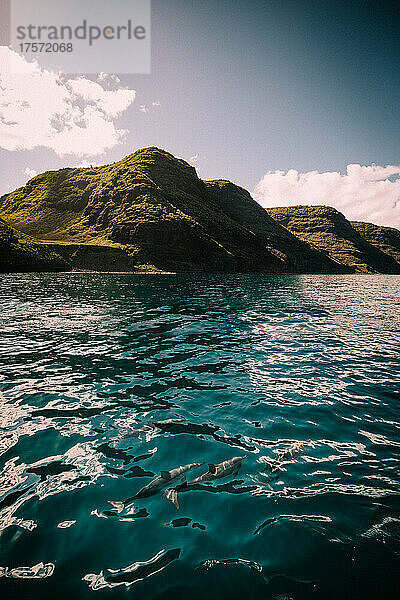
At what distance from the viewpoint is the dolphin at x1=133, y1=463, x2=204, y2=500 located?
23.1ft

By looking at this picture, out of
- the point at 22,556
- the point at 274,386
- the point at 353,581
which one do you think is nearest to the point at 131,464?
the point at 22,556

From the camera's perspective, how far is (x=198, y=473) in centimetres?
781

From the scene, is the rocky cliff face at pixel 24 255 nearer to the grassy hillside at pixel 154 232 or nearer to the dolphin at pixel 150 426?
the grassy hillside at pixel 154 232

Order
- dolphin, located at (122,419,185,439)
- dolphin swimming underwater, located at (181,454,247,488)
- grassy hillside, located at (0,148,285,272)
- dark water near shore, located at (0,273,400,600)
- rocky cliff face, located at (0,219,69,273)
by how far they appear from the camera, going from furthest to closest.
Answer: grassy hillside, located at (0,148,285,272) → rocky cliff face, located at (0,219,69,273) → dolphin, located at (122,419,185,439) → dolphin swimming underwater, located at (181,454,247,488) → dark water near shore, located at (0,273,400,600)

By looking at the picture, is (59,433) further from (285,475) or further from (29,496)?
(285,475)

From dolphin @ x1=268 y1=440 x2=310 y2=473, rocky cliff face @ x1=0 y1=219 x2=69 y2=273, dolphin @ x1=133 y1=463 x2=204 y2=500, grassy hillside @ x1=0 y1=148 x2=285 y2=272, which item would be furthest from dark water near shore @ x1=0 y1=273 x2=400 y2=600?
grassy hillside @ x1=0 y1=148 x2=285 y2=272

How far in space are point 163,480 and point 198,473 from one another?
1.01 meters

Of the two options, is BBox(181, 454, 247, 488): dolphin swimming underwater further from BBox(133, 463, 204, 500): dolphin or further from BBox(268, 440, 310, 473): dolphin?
BBox(268, 440, 310, 473): dolphin

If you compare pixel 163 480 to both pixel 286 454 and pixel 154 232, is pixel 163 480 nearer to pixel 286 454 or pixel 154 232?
pixel 286 454

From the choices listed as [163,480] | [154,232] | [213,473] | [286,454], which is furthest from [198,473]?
[154,232]

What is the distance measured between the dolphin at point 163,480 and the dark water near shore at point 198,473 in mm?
168

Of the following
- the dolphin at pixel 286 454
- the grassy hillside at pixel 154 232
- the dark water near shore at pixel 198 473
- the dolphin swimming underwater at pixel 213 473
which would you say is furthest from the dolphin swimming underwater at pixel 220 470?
the grassy hillside at pixel 154 232

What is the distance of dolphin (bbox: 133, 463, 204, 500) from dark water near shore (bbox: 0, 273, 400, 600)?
0.55 ft

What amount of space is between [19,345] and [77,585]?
1725cm
